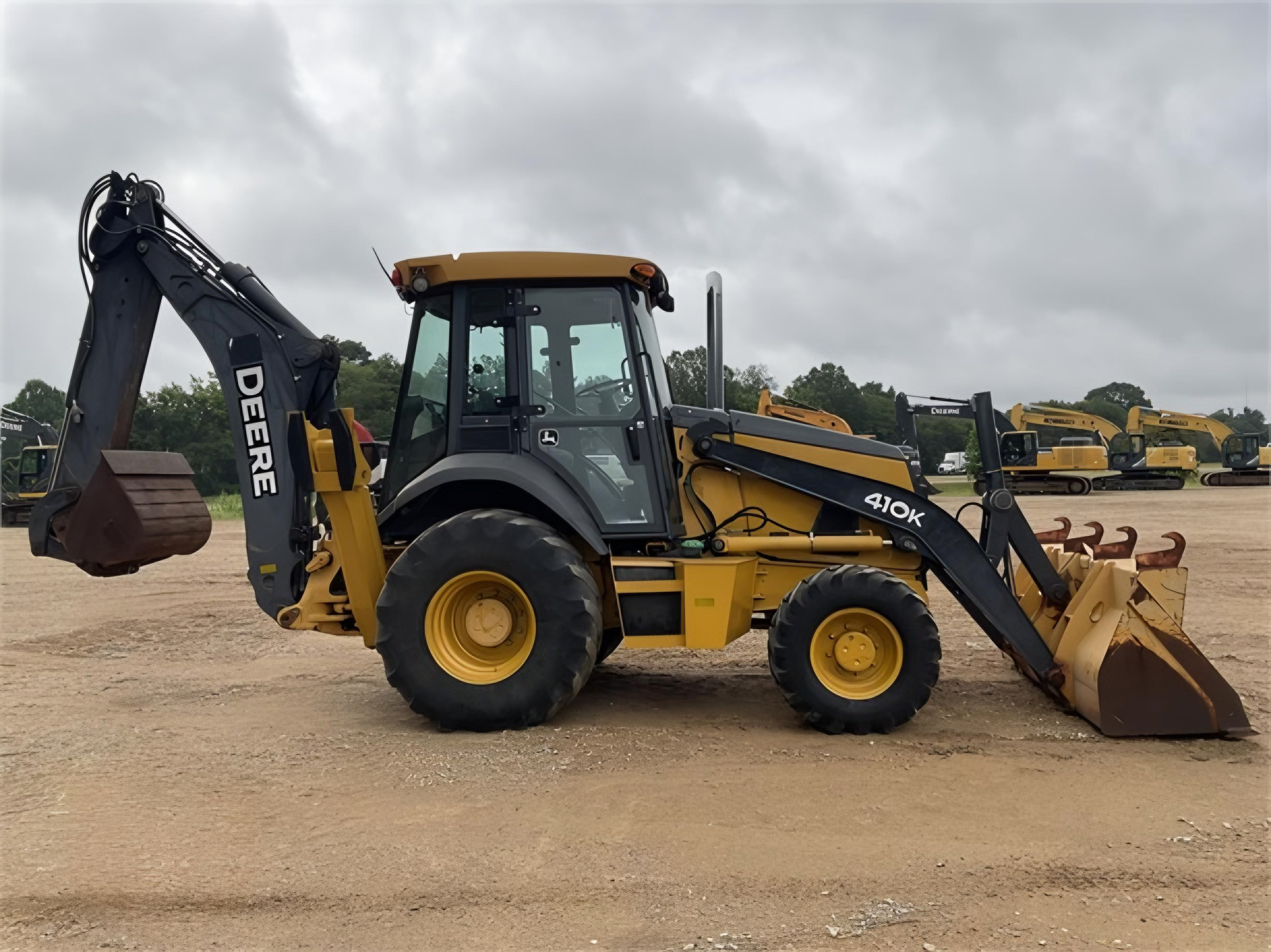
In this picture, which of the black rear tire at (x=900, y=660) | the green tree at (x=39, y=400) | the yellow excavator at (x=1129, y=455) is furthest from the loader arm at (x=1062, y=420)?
the green tree at (x=39, y=400)

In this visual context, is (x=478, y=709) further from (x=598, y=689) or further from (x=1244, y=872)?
(x=1244, y=872)

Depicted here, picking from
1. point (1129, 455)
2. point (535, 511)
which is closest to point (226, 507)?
point (535, 511)

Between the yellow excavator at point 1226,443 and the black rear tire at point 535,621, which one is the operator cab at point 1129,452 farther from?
the black rear tire at point 535,621

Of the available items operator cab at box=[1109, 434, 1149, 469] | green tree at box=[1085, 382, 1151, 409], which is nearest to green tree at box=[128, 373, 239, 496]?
operator cab at box=[1109, 434, 1149, 469]

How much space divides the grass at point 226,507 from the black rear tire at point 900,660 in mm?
24648

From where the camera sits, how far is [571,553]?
573 centimetres

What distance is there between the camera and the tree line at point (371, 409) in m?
16.7

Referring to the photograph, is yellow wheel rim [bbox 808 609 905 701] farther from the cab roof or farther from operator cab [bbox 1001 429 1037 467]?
operator cab [bbox 1001 429 1037 467]

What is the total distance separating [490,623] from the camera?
585 centimetres

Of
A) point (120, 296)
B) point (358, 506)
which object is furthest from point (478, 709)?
point (120, 296)

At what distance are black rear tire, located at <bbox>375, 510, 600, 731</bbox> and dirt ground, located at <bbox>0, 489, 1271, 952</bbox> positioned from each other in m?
0.19

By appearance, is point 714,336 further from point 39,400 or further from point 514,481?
point 39,400

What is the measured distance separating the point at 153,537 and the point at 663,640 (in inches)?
128

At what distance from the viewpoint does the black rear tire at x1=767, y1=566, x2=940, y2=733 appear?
5.61 metres
